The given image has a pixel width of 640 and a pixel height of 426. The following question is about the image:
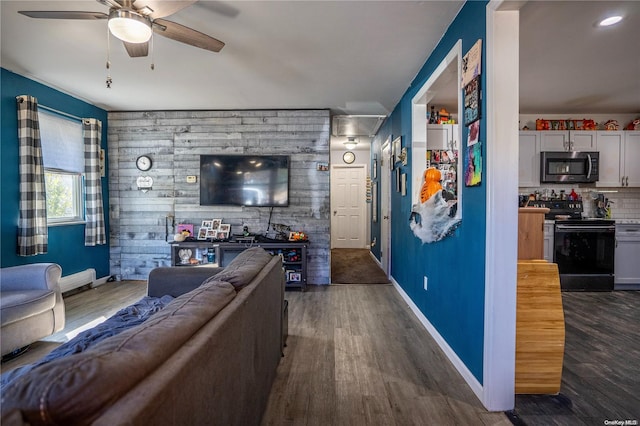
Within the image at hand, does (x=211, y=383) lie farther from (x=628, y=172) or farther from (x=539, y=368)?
(x=628, y=172)

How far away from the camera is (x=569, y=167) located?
167 inches

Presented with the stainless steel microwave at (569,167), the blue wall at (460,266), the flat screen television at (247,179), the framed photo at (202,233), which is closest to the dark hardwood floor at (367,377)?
the blue wall at (460,266)

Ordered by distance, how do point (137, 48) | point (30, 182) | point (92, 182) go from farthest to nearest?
point (92, 182) < point (30, 182) < point (137, 48)

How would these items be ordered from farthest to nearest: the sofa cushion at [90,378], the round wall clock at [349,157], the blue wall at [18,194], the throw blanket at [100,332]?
the round wall clock at [349,157] < the blue wall at [18,194] < the throw blanket at [100,332] < the sofa cushion at [90,378]

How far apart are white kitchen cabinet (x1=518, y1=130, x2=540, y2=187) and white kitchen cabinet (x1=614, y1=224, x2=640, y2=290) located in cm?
123

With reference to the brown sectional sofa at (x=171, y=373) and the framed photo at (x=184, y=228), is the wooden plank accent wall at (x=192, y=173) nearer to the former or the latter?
the framed photo at (x=184, y=228)

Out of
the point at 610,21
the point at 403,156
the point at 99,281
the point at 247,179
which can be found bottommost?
the point at 99,281

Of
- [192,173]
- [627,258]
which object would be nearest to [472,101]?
[192,173]

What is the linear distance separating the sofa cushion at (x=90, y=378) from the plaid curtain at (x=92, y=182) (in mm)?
4114

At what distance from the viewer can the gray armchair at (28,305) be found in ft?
7.14

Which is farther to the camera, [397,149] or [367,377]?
[397,149]

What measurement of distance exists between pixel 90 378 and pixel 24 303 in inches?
94.9

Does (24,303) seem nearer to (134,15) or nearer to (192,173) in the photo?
(134,15)

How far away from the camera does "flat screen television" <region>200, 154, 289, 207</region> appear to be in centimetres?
436
